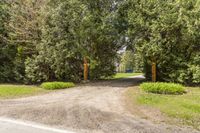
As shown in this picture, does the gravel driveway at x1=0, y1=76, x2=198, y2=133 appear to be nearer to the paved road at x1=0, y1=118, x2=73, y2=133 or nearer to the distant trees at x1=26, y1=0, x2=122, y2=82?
the paved road at x1=0, y1=118, x2=73, y2=133

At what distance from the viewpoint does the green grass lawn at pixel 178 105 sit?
307 inches

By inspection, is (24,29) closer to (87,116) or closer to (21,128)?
(87,116)

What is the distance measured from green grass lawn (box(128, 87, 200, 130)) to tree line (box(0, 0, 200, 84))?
124 inches

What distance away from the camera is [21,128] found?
6793 millimetres

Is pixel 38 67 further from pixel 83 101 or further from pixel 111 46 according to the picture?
pixel 83 101

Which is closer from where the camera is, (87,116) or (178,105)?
(87,116)

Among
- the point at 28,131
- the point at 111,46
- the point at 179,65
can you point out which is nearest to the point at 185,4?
the point at 179,65

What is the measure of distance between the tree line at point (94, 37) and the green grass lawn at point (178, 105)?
3149 mm

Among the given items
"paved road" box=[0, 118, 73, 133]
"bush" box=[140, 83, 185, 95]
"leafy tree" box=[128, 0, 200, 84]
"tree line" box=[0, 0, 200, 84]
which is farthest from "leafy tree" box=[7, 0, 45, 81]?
"paved road" box=[0, 118, 73, 133]

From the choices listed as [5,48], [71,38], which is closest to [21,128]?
[71,38]

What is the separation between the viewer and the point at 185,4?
1407 centimetres

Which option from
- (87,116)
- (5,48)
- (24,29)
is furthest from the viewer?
(5,48)

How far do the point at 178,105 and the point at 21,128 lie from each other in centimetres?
532

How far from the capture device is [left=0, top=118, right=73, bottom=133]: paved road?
6512mm
